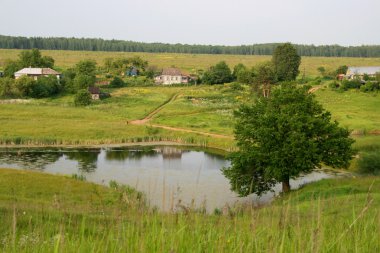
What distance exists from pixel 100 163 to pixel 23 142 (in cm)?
1138

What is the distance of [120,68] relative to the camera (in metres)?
104

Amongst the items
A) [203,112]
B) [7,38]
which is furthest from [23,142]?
[7,38]

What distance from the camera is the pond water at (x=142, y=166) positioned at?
32625 millimetres

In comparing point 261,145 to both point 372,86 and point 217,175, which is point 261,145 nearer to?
point 217,175

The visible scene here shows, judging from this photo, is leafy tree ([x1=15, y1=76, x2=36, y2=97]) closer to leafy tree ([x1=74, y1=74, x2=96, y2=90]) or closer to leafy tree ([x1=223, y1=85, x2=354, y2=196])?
leafy tree ([x1=74, y1=74, x2=96, y2=90])

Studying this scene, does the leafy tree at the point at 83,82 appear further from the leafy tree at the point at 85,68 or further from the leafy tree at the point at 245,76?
the leafy tree at the point at 245,76

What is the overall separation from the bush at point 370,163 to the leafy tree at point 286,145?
19.6 ft

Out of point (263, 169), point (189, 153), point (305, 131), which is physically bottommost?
point (189, 153)

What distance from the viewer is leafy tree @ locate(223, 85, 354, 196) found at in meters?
27.0

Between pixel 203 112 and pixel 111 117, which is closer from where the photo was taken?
pixel 111 117

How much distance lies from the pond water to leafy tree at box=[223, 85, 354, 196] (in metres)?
2.44

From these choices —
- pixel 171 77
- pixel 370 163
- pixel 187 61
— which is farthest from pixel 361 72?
pixel 187 61

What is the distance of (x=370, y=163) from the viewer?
33625mm

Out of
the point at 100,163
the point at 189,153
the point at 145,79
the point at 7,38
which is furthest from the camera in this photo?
the point at 7,38
